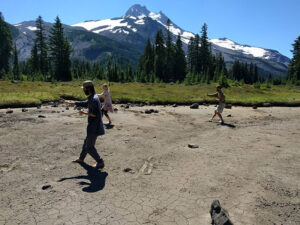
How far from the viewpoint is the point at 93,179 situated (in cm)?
669

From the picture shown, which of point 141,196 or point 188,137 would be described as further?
point 188,137

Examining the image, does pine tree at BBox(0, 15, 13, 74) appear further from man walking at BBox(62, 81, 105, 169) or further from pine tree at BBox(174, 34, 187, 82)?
man walking at BBox(62, 81, 105, 169)

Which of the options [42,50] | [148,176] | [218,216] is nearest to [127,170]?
[148,176]

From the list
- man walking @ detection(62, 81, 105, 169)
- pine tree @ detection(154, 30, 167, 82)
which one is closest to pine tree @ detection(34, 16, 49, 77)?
pine tree @ detection(154, 30, 167, 82)

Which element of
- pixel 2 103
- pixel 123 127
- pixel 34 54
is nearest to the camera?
pixel 123 127

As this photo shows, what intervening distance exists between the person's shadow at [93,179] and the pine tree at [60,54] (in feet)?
194

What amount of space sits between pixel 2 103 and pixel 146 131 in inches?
488

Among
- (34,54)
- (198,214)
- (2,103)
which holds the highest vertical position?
(34,54)

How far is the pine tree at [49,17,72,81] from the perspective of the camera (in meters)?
62.2

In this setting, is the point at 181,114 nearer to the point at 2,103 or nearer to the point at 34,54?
the point at 2,103

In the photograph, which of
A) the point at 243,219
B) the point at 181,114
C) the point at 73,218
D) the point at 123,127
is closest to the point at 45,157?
the point at 73,218

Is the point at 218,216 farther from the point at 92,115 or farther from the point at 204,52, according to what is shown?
the point at 204,52

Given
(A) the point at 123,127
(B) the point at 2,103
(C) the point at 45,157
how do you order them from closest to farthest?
(C) the point at 45,157 < (A) the point at 123,127 < (B) the point at 2,103

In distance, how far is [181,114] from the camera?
18312mm
